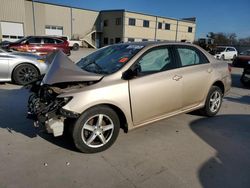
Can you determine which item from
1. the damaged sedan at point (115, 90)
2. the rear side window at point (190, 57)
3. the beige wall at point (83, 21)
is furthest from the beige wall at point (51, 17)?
the rear side window at point (190, 57)

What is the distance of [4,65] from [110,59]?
4.62 meters

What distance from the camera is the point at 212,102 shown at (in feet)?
15.7

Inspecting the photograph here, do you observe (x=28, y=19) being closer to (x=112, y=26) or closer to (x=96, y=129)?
(x=112, y=26)

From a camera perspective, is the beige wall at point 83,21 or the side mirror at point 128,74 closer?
the side mirror at point 128,74

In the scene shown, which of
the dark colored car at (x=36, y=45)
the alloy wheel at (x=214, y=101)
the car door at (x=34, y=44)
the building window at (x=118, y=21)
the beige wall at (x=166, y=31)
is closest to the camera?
the alloy wheel at (x=214, y=101)

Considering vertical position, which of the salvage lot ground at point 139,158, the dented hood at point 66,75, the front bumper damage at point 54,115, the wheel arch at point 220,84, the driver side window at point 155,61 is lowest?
the salvage lot ground at point 139,158

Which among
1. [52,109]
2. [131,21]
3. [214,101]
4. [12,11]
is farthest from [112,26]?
[52,109]

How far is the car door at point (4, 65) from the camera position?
6832mm

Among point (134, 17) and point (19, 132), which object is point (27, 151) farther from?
point (134, 17)

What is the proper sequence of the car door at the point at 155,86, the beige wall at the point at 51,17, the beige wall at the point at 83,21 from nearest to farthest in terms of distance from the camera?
the car door at the point at 155,86 → the beige wall at the point at 51,17 → the beige wall at the point at 83,21

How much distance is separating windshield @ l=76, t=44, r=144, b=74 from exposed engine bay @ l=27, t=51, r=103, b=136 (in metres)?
0.38

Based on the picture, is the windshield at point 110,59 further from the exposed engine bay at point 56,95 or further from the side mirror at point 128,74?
the exposed engine bay at point 56,95

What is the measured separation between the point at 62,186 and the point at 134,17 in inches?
1628

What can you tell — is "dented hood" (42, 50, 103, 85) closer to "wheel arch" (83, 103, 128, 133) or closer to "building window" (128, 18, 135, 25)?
"wheel arch" (83, 103, 128, 133)
